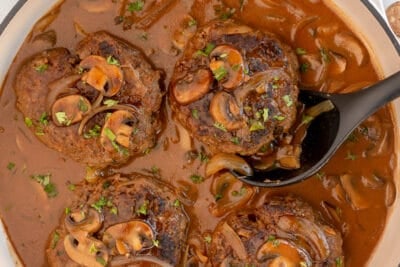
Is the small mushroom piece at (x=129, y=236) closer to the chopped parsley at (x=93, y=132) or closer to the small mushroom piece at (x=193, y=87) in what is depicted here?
the chopped parsley at (x=93, y=132)

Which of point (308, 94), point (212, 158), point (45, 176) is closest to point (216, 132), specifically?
point (212, 158)

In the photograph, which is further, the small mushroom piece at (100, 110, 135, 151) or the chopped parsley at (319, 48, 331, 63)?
the chopped parsley at (319, 48, 331, 63)

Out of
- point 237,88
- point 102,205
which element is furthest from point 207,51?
point 102,205

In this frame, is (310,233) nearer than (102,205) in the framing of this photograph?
Yes

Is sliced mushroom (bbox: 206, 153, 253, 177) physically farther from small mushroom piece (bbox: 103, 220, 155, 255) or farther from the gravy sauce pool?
small mushroom piece (bbox: 103, 220, 155, 255)

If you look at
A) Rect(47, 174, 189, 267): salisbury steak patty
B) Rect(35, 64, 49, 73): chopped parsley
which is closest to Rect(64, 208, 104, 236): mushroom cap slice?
Rect(47, 174, 189, 267): salisbury steak patty

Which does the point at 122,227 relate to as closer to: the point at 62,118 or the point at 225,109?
the point at 62,118

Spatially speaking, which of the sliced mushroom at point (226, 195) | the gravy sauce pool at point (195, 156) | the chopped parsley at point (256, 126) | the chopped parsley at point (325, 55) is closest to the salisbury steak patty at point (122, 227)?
the gravy sauce pool at point (195, 156)
